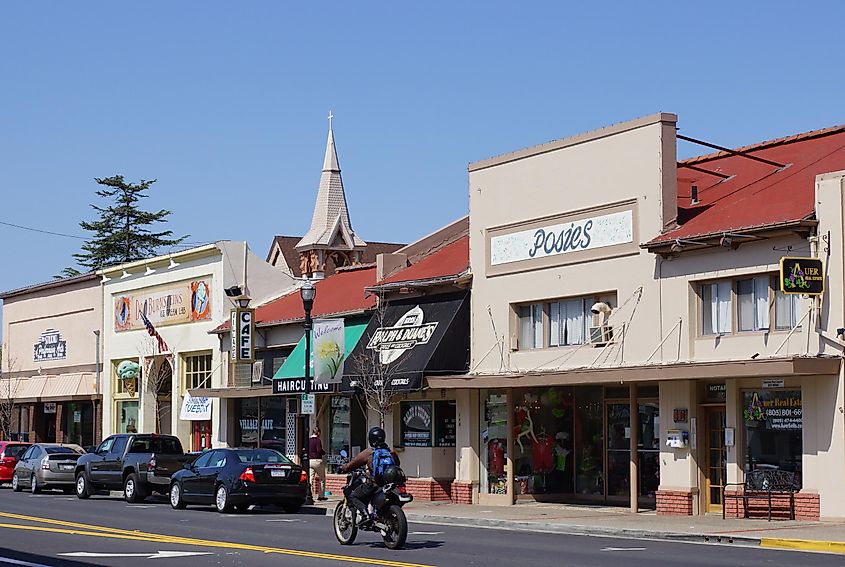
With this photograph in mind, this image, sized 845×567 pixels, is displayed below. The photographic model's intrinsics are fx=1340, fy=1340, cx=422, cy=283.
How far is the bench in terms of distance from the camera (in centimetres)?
2420

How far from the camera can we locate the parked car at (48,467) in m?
38.2

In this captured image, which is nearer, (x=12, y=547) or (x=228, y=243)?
(x=12, y=547)

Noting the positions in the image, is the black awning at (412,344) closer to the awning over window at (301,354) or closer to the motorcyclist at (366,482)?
the awning over window at (301,354)

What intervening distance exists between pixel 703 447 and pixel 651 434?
1.78m

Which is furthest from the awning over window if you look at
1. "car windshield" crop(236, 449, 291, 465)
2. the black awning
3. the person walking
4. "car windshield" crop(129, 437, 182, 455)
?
"car windshield" crop(236, 449, 291, 465)

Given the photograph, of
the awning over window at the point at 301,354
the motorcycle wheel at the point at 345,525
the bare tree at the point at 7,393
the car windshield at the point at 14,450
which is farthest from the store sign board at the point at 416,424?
the bare tree at the point at 7,393

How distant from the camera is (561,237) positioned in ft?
97.3

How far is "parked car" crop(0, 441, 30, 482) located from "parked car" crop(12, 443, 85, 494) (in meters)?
3.51

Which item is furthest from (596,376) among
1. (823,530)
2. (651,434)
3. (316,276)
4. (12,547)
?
(316,276)

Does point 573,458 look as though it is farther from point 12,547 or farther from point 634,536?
point 12,547

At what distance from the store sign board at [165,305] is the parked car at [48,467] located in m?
8.17

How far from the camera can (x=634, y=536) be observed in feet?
74.7

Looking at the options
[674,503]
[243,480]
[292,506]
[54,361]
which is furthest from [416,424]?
[54,361]

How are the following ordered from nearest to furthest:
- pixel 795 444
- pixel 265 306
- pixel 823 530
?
pixel 823 530
pixel 795 444
pixel 265 306
